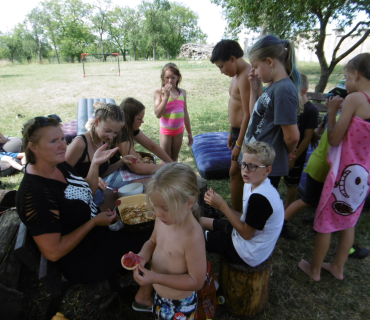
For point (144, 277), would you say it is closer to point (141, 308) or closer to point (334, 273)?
point (141, 308)

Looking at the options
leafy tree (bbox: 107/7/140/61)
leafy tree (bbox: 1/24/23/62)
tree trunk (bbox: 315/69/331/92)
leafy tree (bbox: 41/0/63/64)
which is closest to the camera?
tree trunk (bbox: 315/69/331/92)

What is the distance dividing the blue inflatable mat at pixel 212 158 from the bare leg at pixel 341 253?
7.22 ft

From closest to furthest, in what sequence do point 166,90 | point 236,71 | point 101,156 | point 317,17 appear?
1. point 101,156
2. point 236,71
3. point 166,90
4. point 317,17

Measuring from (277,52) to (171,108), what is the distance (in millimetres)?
2288

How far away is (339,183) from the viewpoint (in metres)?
2.07

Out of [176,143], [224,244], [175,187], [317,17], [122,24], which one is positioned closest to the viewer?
[175,187]

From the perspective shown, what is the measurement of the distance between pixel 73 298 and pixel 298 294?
2040 mm

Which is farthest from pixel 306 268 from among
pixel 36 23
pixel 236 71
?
pixel 36 23

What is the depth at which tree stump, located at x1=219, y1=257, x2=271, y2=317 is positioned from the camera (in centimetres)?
189

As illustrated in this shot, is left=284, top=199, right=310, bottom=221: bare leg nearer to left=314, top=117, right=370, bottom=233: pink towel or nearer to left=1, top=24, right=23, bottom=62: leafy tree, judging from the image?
left=314, top=117, right=370, bottom=233: pink towel

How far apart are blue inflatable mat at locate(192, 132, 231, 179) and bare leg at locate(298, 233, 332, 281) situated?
209 cm

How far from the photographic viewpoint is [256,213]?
5.65ft

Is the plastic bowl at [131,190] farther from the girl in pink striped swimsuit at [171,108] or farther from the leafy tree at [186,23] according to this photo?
the leafy tree at [186,23]

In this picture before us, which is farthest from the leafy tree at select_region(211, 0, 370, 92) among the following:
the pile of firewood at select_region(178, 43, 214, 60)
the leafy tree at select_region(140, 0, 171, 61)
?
A: the leafy tree at select_region(140, 0, 171, 61)
